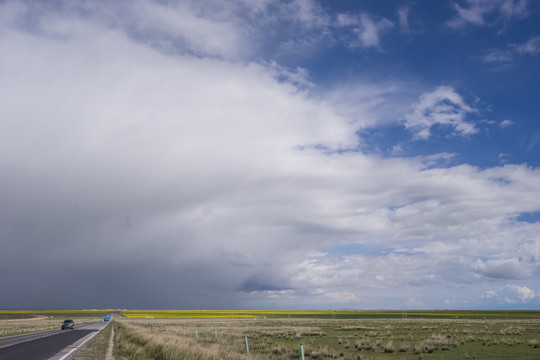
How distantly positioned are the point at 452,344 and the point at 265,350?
13.9 metres

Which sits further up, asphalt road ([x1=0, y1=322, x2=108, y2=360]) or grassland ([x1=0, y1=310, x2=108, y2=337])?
asphalt road ([x1=0, y1=322, x2=108, y2=360])

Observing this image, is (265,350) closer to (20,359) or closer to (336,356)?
(336,356)

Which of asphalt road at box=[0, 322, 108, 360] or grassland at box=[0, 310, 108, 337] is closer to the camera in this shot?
asphalt road at box=[0, 322, 108, 360]

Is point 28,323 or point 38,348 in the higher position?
point 38,348

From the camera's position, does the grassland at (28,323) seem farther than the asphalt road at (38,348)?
Yes

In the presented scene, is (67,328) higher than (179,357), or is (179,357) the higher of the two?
(179,357)

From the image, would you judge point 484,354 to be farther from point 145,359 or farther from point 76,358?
point 76,358

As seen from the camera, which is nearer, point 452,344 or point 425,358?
point 425,358

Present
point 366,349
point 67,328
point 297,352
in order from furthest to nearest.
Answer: point 67,328
point 366,349
point 297,352

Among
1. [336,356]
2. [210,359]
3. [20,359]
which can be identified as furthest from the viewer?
[336,356]

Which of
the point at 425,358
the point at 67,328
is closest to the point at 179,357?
the point at 425,358

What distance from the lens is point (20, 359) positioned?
18.9m

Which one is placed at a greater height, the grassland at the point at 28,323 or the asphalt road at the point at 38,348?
the asphalt road at the point at 38,348

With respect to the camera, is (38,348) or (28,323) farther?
(28,323)
